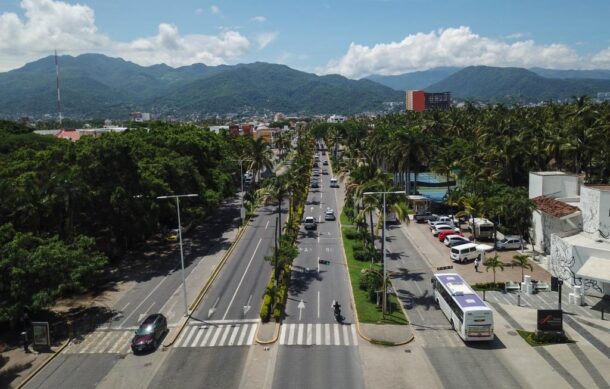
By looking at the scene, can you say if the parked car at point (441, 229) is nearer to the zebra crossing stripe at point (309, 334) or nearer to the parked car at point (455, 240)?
the parked car at point (455, 240)

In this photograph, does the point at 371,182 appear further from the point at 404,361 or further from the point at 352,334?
the point at 404,361

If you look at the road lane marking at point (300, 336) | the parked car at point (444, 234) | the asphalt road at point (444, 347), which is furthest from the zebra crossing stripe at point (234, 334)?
the parked car at point (444, 234)

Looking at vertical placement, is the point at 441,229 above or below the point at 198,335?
above

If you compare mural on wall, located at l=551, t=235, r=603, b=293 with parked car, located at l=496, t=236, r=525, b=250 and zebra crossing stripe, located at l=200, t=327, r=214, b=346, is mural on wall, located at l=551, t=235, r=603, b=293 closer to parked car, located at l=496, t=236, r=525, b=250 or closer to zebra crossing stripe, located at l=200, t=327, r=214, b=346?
parked car, located at l=496, t=236, r=525, b=250

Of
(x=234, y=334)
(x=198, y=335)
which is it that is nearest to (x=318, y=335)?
(x=234, y=334)

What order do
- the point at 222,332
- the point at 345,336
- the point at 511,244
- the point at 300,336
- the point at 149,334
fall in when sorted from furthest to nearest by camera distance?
1. the point at 511,244
2. the point at 222,332
3. the point at 300,336
4. the point at 345,336
5. the point at 149,334

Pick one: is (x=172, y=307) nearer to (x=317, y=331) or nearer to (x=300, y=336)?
(x=300, y=336)

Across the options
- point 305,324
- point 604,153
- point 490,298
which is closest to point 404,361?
point 305,324

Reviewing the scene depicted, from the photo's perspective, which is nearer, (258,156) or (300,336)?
(300,336)
